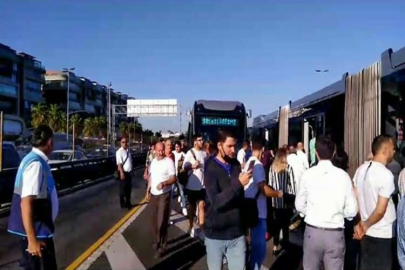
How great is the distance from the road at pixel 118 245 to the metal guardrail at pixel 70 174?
1569mm

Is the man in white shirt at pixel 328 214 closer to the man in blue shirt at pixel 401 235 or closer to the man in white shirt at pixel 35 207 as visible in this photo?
the man in blue shirt at pixel 401 235

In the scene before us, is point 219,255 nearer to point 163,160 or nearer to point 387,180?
point 387,180

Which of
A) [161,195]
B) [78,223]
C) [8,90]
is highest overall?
[8,90]

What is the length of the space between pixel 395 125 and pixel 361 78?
1.28 metres

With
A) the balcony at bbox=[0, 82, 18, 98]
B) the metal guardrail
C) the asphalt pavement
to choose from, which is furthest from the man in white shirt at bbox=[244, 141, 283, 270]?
the balcony at bbox=[0, 82, 18, 98]

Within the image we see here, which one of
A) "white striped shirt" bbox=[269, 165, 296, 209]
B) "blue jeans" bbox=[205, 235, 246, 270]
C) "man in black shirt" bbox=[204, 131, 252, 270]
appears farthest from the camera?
"white striped shirt" bbox=[269, 165, 296, 209]

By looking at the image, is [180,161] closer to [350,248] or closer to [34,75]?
[350,248]

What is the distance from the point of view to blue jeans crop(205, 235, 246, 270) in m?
5.46

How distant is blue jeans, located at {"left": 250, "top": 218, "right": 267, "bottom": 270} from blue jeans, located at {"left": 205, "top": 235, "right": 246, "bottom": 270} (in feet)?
4.68

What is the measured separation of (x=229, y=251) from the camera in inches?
216

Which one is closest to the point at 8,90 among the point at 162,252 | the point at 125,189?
the point at 125,189

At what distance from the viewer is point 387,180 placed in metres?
5.55

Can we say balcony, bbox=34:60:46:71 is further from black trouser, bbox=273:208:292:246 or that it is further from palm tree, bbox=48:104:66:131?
black trouser, bbox=273:208:292:246

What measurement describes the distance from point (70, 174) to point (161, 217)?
15.4 m
